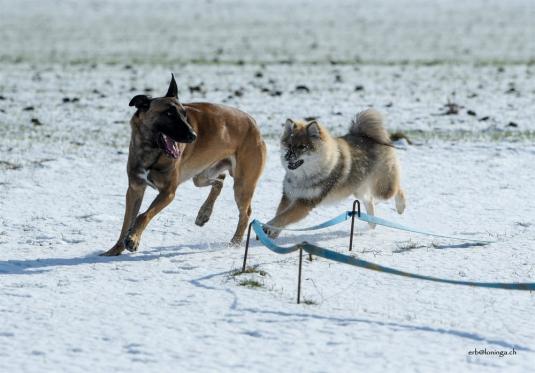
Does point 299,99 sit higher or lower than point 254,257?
higher

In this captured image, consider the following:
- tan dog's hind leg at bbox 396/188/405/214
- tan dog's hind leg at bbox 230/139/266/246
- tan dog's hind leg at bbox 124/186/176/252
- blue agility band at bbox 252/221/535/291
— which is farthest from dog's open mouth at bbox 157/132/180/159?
tan dog's hind leg at bbox 396/188/405/214

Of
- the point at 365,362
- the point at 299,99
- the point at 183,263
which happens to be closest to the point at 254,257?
the point at 183,263

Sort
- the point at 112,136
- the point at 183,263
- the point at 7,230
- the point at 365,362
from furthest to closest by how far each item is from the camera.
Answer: the point at 112,136 < the point at 7,230 < the point at 183,263 < the point at 365,362

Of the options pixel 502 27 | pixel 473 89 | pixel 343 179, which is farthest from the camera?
pixel 502 27

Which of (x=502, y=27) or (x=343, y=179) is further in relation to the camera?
(x=502, y=27)

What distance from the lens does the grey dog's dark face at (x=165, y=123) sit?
6980 millimetres

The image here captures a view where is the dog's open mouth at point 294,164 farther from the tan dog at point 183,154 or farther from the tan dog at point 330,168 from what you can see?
the tan dog at point 183,154

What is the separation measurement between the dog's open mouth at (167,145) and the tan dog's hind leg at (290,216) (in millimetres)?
1216

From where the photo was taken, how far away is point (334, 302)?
18.7ft

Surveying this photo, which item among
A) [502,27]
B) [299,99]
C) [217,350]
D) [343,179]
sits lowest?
[217,350]

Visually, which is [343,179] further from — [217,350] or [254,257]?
[217,350]

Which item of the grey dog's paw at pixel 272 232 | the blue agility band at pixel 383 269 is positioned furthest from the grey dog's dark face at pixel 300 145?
the blue agility band at pixel 383 269

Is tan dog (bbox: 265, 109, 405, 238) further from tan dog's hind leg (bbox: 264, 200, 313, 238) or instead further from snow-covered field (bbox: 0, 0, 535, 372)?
snow-covered field (bbox: 0, 0, 535, 372)

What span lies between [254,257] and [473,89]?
13.4m
